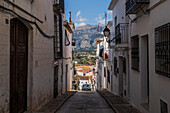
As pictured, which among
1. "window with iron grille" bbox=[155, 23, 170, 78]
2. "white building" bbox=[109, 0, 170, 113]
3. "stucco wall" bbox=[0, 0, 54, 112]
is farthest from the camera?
"white building" bbox=[109, 0, 170, 113]

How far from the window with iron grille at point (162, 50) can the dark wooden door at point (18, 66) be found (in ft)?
14.2

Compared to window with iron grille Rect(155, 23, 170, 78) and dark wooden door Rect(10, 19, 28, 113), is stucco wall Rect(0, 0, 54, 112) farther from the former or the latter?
window with iron grille Rect(155, 23, 170, 78)

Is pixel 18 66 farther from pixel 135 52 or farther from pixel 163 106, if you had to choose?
pixel 135 52

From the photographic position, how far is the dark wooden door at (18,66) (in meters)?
5.78

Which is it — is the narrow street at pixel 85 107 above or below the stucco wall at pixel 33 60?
below

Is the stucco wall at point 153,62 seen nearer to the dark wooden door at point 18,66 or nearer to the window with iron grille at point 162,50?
the window with iron grille at point 162,50

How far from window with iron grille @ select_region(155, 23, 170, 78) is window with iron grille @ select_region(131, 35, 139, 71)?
92.2 inches

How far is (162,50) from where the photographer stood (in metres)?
5.21

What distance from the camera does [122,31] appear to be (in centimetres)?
1088

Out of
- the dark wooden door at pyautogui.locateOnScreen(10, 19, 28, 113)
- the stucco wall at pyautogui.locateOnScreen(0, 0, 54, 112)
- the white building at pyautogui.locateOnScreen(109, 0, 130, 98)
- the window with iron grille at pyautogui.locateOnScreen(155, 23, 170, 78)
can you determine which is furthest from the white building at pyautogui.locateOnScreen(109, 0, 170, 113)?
the dark wooden door at pyautogui.locateOnScreen(10, 19, 28, 113)

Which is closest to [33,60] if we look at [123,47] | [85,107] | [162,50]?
[85,107]

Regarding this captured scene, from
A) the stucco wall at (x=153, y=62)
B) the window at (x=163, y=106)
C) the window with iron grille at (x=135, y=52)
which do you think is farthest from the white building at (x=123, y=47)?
the window at (x=163, y=106)

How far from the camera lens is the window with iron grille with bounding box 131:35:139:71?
8.05 m

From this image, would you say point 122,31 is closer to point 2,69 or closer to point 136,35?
point 136,35
